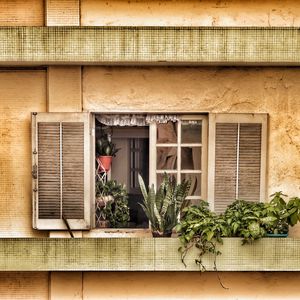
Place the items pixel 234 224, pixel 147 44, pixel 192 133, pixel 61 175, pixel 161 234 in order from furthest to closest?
pixel 192 133
pixel 61 175
pixel 161 234
pixel 234 224
pixel 147 44

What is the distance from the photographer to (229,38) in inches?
180

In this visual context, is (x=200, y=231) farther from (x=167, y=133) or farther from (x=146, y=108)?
(x=146, y=108)

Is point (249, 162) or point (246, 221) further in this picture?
point (249, 162)

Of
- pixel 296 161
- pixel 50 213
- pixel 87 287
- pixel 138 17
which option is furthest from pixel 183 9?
pixel 87 287

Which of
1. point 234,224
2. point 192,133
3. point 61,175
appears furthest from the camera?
point 192,133

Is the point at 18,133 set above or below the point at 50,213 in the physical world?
above

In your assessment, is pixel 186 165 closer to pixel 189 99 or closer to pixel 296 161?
pixel 189 99

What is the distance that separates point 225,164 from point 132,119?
1.05 m

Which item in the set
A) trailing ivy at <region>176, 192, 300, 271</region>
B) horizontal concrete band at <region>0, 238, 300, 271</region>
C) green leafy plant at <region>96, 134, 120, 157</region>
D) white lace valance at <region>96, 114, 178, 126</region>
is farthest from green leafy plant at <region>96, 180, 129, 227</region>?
trailing ivy at <region>176, 192, 300, 271</region>

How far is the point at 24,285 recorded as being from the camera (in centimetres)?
514

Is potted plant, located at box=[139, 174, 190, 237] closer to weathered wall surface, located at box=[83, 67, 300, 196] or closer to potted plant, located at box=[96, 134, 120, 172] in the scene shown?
potted plant, located at box=[96, 134, 120, 172]

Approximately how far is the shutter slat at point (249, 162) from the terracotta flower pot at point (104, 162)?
1.34 meters

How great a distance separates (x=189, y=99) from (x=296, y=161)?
1262mm

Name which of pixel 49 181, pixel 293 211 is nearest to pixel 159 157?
pixel 49 181
